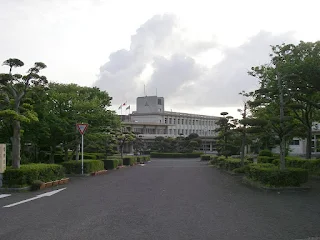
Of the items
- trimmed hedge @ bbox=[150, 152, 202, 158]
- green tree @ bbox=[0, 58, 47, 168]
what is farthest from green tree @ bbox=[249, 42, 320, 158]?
trimmed hedge @ bbox=[150, 152, 202, 158]

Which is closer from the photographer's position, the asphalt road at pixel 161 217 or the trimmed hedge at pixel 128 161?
the asphalt road at pixel 161 217

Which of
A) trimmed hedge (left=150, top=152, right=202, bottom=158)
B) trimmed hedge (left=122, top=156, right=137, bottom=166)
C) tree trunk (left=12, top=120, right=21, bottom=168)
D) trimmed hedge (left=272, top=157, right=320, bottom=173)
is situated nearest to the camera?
tree trunk (left=12, top=120, right=21, bottom=168)

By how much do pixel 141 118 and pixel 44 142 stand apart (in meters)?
87.7

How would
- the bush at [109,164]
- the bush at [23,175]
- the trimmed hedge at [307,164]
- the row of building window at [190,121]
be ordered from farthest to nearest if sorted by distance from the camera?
the row of building window at [190,121]
the bush at [109,164]
the trimmed hedge at [307,164]
the bush at [23,175]

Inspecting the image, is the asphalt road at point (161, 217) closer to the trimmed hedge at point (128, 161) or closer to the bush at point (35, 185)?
the bush at point (35, 185)

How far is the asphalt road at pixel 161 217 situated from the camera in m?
6.45

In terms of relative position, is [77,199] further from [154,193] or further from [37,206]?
[154,193]

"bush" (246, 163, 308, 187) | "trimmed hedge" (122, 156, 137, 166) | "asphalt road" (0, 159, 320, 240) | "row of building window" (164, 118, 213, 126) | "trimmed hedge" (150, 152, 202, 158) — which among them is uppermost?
"row of building window" (164, 118, 213, 126)

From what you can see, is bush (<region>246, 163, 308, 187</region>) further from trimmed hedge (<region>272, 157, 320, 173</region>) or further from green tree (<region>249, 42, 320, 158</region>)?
trimmed hedge (<region>272, 157, 320, 173</region>)

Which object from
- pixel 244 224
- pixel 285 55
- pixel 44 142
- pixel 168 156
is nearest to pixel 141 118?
pixel 168 156

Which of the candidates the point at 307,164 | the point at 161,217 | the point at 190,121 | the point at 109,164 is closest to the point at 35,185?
the point at 161,217

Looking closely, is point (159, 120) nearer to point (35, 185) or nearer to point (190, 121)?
point (190, 121)

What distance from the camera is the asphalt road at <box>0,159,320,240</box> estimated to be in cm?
645

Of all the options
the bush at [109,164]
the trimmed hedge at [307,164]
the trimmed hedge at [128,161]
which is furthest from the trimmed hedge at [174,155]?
the trimmed hedge at [307,164]
